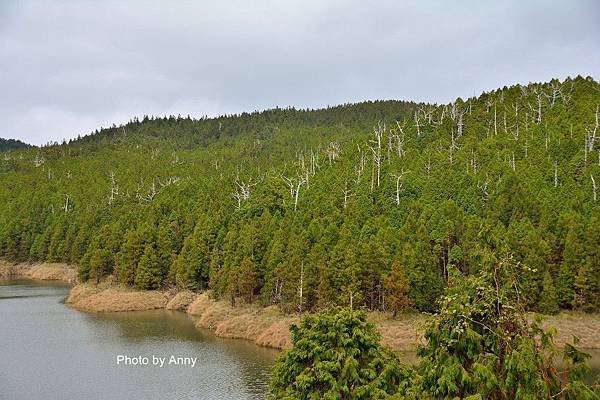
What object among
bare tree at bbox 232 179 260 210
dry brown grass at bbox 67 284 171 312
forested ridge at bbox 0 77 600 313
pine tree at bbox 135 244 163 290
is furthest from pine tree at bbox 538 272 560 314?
pine tree at bbox 135 244 163 290

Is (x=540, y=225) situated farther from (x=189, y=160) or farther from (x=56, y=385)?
(x=189, y=160)

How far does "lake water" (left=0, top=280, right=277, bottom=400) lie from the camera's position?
4253cm

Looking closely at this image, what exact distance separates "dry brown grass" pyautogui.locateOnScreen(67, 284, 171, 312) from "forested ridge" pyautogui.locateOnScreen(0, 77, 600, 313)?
263cm

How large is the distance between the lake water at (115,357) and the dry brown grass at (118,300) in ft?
8.16

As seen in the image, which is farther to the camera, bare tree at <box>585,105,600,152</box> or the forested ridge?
bare tree at <box>585,105,600,152</box>

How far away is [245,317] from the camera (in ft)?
204

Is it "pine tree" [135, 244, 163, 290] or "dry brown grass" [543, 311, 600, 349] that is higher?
"pine tree" [135, 244, 163, 290]

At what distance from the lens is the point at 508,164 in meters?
82.2

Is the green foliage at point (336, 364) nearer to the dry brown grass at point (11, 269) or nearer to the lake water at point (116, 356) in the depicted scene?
the lake water at point (116, 356)

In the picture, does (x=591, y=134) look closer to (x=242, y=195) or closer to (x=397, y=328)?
(x=397, y=328)

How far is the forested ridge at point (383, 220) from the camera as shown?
57625 millimetres

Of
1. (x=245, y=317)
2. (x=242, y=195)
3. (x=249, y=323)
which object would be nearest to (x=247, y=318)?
(x=245, y=317)

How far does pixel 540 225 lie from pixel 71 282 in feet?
263

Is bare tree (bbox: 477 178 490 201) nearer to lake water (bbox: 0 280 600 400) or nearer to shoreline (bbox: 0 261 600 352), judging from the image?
shoreline (bbox: 0 261 600 352)
